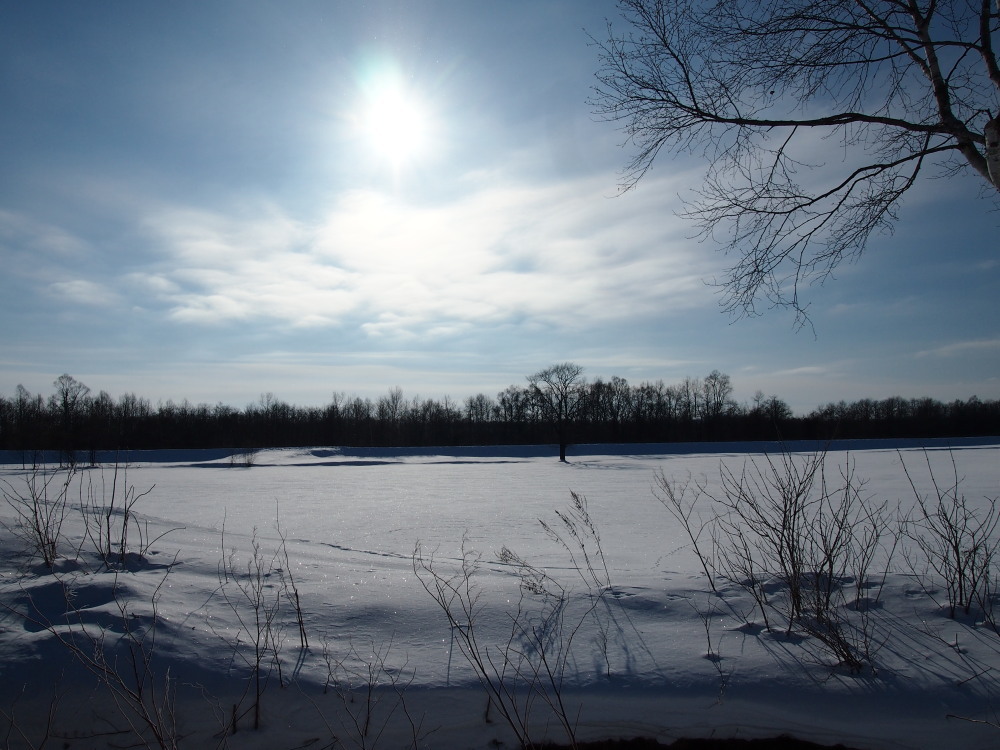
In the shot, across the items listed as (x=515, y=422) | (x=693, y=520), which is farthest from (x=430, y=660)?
(x=515, y=422)

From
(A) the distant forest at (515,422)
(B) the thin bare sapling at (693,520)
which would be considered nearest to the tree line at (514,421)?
(A) the distant forest at (515,422)

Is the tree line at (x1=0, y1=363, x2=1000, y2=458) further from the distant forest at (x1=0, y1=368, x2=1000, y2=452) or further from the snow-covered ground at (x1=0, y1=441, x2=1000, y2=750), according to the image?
the snow-covered ground at (x1=0, y1=441, x2=1000, y2=750)

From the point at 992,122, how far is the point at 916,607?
3.20 meters

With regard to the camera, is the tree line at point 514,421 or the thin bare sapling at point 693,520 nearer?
the thin bare sapling at point 693,520

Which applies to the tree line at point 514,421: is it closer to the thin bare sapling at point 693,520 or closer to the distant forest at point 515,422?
the distant forest at point 515,422

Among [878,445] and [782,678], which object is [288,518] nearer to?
[782,678]

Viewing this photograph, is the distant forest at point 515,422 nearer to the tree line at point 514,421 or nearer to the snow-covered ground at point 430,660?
the tree line at point 514,421

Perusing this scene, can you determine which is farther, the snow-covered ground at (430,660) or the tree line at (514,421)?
the tree line at (514,421)

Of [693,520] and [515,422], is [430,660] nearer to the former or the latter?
[693,520]

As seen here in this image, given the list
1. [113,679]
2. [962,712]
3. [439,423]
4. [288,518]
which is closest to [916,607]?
[962,712]

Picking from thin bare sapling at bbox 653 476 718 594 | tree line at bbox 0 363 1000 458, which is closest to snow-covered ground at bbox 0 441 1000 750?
thin bare sapling at bbox 653 476 718 594

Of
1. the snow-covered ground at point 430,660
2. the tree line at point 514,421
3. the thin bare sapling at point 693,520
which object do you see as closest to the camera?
the snow-covered ground at point 430,660

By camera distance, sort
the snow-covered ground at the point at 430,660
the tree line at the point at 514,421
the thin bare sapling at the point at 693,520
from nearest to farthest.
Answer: the snow-covered ground at the point at 430,660 → the thin bare sapling at the point at 693,520 → the tree line at the point at 514,421

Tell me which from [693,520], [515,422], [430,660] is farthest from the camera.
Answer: [515,422]
